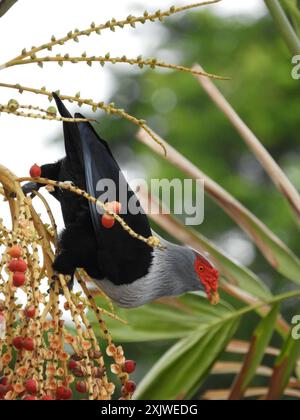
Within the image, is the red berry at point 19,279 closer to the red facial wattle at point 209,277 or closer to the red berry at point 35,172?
the red berry at point 35,172

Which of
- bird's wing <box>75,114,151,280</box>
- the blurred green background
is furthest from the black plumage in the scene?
the blurred green background

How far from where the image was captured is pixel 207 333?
161 cm

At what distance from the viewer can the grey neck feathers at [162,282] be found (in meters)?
1.18

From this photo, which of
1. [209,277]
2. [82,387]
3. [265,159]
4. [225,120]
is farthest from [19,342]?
[225,120]

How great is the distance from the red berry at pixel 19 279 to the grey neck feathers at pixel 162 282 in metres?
0.30

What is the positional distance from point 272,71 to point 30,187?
534 cm

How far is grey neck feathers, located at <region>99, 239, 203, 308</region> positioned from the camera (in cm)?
118

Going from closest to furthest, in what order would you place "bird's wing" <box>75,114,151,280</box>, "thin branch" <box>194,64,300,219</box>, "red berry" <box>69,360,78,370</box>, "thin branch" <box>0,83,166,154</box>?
"thin branch" <box>0,83,166,154</box> < "red berry" <box>69,360,78,370</box> < "bird's wing" <box>75,114,151,280</box> < "thin branch" <box>194,64,300,219</box>

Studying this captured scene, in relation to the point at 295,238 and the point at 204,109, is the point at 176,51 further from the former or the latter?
the point at 295,238

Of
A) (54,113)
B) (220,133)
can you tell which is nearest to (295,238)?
(220,133)

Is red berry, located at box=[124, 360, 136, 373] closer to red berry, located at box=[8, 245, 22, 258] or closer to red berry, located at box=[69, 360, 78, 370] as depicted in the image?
red berry, located at box=[69, 360, 78, 370]

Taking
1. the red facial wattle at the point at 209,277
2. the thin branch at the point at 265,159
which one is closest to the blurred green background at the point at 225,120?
the thin branch at the point at 265,159

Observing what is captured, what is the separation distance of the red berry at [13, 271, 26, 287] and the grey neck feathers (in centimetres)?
30

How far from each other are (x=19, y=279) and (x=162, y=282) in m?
0.37
